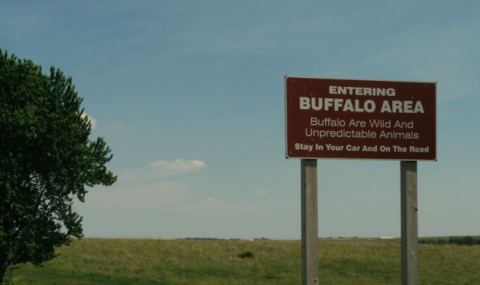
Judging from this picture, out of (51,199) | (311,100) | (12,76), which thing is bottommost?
(51,199)

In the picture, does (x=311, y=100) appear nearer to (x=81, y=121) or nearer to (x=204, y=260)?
(x=81, y=121)

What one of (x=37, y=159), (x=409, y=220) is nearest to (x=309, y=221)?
(x=409, y=220)

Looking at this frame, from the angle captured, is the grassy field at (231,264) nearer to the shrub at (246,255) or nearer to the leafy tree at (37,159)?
the shrub at (246,255)

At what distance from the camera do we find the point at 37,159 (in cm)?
2872

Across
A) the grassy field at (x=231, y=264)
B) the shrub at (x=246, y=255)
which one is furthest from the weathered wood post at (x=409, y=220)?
the shrub at (x=246, y=255)

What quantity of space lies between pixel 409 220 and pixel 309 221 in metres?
2.40

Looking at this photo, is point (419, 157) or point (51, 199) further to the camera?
point (51, 199)

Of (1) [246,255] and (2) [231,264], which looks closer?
(2) [231,264]

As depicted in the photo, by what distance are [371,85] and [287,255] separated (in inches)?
1758

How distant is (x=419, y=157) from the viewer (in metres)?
12.3

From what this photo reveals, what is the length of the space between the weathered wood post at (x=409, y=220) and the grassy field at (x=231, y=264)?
2626cm

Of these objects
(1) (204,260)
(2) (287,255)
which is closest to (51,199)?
(1) (204,260)

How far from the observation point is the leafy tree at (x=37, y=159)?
91.5ft

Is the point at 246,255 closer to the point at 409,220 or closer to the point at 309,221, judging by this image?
the point at 409,220
